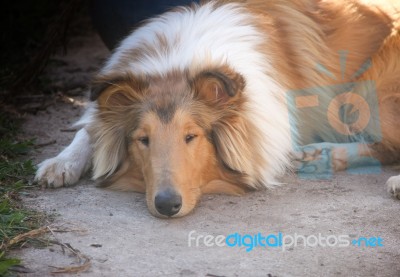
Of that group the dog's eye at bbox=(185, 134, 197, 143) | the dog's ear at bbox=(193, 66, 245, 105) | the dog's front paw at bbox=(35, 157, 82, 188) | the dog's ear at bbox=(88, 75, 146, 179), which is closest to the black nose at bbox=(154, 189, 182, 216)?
the dog's eye at bbox=(185, 134, 197, 143)

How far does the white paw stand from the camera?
14.2 feet

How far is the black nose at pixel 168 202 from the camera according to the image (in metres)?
3.97

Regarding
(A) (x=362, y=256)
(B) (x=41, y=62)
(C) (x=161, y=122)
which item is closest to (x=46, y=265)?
(C) (x=161, y=122)

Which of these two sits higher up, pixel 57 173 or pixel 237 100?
pixel 237 100

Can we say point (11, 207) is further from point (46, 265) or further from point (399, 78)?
point (399, 78)

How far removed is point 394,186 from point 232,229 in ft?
3.69

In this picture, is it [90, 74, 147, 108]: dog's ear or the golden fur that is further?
[90, 74, 147, 108]: dog's ear

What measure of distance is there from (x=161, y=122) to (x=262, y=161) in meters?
0.76

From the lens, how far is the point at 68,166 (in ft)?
15.3

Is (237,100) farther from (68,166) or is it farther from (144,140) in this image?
(68,166)

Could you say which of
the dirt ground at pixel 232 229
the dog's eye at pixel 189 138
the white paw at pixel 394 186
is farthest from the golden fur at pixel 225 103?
the white paw at pixel 394 186

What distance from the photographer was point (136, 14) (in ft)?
19.2

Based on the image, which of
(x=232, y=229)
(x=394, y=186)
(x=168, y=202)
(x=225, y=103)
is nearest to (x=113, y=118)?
(x=225, y=103)

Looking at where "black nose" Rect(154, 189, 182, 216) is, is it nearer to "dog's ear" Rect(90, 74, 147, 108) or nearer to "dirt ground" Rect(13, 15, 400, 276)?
"dirt ground" Rect(13, 15, 400, 276)
